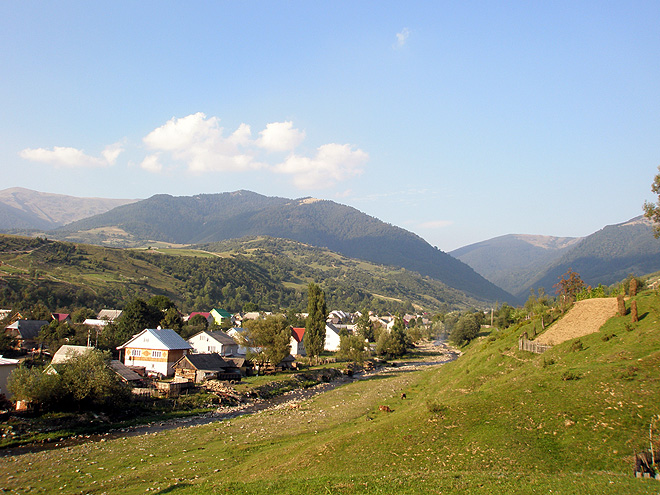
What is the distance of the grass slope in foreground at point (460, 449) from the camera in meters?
15.3

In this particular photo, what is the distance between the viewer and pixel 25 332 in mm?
73938

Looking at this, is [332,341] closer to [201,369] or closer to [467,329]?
[467,329]

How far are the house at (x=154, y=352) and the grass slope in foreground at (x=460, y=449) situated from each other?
1156 inches

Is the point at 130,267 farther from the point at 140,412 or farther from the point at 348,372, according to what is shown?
the point at 140,412

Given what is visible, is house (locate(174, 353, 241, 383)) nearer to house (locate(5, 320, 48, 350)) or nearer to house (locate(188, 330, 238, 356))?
→ house (locate(188, 330, 238, 356))

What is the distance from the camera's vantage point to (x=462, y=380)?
37562 millimetres

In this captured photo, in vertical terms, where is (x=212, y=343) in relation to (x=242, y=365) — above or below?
above

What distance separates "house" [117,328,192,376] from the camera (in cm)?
6116

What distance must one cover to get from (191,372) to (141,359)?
29.8 feet

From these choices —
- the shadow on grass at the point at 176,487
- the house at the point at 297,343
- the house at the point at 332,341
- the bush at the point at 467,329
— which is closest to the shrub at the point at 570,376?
the shadow on grass at the point at 176,487

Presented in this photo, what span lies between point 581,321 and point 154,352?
2111 inches

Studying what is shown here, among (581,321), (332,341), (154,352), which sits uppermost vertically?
(581,321)

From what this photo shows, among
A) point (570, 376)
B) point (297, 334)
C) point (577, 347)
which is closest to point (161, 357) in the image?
point (297, 334)

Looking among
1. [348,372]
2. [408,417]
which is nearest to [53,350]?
[348,372]
